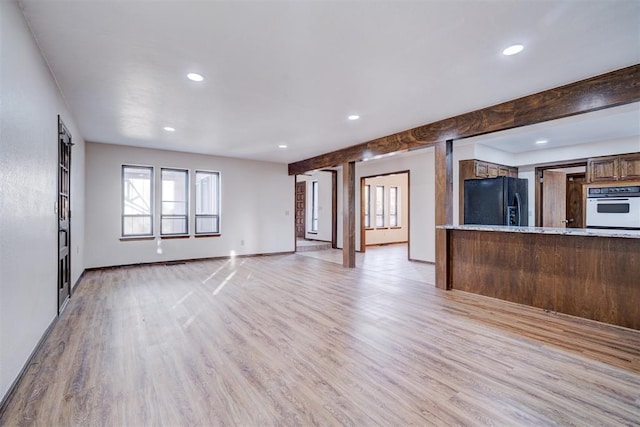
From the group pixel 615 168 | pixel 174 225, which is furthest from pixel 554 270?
pixel 174 225

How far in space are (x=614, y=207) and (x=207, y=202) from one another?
787 cm

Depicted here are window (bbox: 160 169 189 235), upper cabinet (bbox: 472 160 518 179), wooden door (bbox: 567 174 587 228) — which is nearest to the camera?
upper cabinet (bbox: 472 160 518 179)

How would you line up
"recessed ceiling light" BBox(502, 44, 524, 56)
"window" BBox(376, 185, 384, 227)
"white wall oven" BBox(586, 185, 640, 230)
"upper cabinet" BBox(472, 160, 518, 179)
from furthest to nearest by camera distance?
"window" BBox(376, 185, 384, 227)
"upper cabinet" BBox(472, 160, 518, 179)
"white wall oven" BBox(586, 185, 640, 230)
"recessed ceiling light" BBox(502, 44, 524, 56)

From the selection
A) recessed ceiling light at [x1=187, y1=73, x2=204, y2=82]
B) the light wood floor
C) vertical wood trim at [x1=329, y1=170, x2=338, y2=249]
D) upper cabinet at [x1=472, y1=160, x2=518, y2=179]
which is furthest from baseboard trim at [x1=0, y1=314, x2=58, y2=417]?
vertical wood trim at [x1=329, y1=170, x2=338, y2=249]

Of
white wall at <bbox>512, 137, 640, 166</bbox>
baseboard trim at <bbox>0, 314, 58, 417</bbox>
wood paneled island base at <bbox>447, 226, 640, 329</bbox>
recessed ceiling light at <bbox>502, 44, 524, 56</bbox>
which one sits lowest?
baseboard trim at <bbox>0, 314, 58, 417</bbox>

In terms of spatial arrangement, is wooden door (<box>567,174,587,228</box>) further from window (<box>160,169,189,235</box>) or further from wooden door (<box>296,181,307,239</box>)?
window (<box>160,169,189,235</box>)

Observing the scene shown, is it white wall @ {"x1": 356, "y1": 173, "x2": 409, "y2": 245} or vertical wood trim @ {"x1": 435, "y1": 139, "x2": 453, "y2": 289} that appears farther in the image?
white wall @ {"x1": 356, "y1": 173, "x2": 409, "y2": 245}

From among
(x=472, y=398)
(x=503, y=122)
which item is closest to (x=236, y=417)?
(x=472, y=398)

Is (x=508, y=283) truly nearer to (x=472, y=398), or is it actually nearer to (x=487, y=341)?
(x=487, y=341)

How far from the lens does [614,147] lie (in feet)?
17.2

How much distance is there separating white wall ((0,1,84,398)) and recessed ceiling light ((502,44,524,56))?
3.50m

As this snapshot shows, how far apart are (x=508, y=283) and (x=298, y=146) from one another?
433 centimetres

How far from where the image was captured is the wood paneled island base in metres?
3.11

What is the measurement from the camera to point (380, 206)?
10.2m
